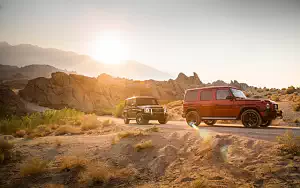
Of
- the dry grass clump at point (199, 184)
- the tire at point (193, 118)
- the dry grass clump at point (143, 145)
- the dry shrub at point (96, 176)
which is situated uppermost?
the tire at point (193, 118)

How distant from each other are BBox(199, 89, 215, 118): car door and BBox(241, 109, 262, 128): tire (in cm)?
187

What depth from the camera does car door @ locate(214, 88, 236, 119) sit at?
1375 centimetres

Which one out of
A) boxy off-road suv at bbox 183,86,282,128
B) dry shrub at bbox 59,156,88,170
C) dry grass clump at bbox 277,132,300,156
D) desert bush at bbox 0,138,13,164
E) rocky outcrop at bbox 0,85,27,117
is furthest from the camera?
rocky outcrop at bbox 0,85,27,117

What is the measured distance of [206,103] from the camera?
582 inches

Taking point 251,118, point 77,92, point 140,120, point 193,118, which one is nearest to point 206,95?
point 193,118

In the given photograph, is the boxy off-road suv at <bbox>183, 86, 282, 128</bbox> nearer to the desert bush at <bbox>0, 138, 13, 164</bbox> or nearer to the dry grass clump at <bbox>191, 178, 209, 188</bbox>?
the dry grass clump at <bbox>191, 178, 209, 188</bbox>

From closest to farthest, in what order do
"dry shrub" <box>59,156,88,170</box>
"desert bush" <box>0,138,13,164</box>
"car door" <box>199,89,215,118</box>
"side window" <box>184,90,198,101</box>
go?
"dry shrub" <box>59,156,88,170</box>
"desert bush" <box>0,138,13,164</box>
"car door" <box>199,89,215,118</box>
"side window" <box>184,90,198,101</box>

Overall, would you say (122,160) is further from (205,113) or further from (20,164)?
(205,113)

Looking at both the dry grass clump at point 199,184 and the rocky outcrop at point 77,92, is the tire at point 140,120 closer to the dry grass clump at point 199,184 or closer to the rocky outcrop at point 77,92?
the dry grass clump at point 199,184

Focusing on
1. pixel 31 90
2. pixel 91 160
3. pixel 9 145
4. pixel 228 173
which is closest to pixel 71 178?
pixel 91 160

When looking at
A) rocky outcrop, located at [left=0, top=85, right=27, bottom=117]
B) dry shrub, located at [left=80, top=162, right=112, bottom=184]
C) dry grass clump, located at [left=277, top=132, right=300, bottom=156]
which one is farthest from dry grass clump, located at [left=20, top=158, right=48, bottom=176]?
rocky outcrop, located at [left=0, top=85, right=27, bottom=117]

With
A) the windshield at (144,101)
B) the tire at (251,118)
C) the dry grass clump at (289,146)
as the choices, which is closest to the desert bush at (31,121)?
the windshield at (144,101)

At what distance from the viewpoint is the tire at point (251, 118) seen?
13.0m

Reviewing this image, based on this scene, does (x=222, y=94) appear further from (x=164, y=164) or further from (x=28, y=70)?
(x=28, y=70)
